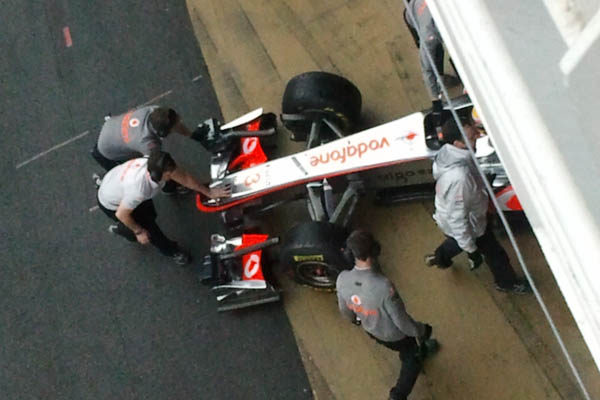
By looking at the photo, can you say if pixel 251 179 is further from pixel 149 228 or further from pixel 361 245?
pixel 361 245

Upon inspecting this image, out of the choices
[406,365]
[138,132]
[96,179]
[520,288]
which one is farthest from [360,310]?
[96,179]

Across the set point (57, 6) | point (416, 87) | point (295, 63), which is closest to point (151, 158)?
point (295, 63)

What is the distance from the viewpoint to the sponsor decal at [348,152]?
363cm

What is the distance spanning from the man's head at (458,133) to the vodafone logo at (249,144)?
156 centimetres

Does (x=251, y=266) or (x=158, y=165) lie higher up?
(x=158, y=165)

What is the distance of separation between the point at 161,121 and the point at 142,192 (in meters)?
0.48

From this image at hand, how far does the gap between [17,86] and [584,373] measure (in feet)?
16.0

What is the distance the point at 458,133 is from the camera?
117 inches

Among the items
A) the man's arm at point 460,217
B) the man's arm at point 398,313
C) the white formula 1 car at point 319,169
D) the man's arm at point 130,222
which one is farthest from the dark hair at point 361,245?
the man's arm at point 130,222

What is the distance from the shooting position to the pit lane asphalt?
396 cm

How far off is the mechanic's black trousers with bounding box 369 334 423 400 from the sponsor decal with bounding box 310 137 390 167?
1094 mm

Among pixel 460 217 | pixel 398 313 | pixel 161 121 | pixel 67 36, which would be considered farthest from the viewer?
pixel 67 36

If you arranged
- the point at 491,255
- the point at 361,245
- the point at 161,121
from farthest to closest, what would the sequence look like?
the point at 161,121 < the point at 491,255 < the point at 361,245

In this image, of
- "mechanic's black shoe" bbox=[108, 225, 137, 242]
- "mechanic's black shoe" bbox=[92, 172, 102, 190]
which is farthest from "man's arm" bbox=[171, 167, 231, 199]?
"mechanic's black shoe" bbox=[92, 172, 102, 190]
